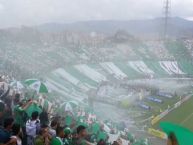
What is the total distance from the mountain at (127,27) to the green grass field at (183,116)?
59.0ft

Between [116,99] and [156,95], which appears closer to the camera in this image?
[116,99]

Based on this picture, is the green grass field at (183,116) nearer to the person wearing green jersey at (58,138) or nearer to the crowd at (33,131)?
the crowd at (33,131)

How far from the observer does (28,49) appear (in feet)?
136

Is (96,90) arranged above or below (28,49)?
below

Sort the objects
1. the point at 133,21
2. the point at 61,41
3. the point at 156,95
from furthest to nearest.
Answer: the point at 133,21 < the point at 61,41 < the point at 156,95

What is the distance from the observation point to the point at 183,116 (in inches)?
1225

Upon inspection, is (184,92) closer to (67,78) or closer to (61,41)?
(67,78)

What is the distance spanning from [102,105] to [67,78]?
896 centimetres

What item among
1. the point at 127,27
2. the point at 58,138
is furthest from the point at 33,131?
the point at 127,27

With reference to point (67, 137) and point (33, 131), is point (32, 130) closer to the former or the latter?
point (33, 131)

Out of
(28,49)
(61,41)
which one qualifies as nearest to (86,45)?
(61,41)

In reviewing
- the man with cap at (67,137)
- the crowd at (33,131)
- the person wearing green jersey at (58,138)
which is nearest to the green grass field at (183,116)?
the crowd at (33,131)

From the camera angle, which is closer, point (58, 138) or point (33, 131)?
point (58, 138)

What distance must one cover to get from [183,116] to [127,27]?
151ft
